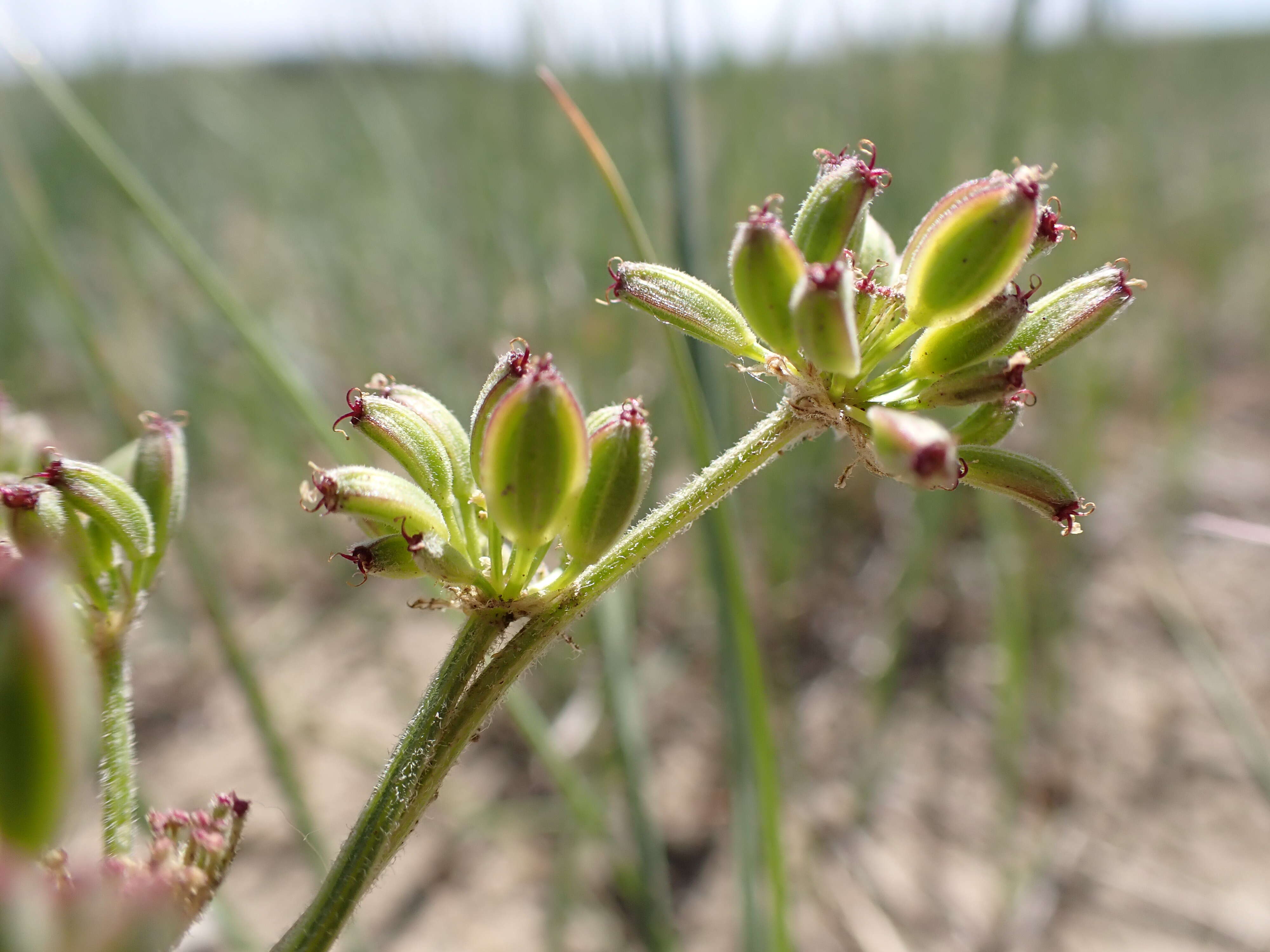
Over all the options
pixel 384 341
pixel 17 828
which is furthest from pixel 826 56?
pixel 17 828

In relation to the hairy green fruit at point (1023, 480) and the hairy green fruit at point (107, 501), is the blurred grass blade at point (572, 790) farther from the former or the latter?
the hairy green fruit at point (1023, 480)

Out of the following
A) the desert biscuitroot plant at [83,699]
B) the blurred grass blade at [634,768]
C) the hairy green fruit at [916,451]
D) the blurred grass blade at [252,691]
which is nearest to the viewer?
the desert biscuitroot plant at [83,699]

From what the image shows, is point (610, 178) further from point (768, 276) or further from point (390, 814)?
point (390, 814)

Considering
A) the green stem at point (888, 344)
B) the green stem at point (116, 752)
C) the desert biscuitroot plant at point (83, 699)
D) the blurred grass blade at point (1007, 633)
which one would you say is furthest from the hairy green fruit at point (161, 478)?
the blurred grass blade at point (1007, 633)

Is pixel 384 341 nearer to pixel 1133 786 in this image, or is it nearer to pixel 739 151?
pixel 739 151

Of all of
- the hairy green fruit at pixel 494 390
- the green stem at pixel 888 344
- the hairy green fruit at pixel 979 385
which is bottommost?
the hairy green fruit at pixel 979 385

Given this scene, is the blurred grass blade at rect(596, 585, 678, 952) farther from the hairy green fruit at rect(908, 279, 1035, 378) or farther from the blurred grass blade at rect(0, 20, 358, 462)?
the hairy green fruit at rect(908, 279, 1035, 378)

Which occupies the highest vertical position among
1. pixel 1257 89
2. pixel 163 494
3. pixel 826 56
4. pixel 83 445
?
pixel 1257 89

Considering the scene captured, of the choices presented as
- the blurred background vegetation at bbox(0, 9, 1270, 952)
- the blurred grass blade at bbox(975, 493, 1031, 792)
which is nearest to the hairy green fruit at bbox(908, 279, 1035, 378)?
the blurred background vegetation at bbox(0, 9, 1270, 952)
